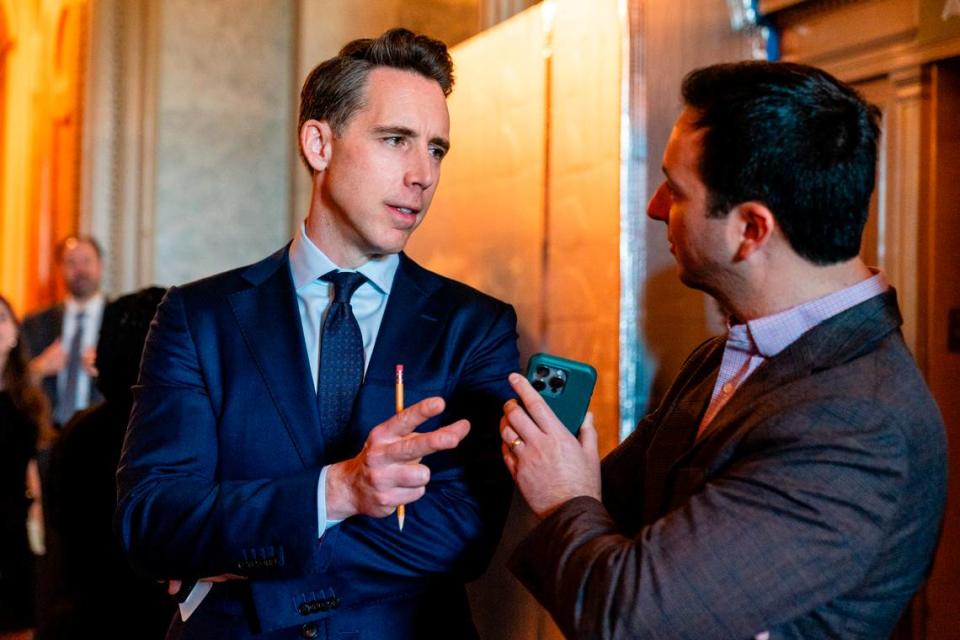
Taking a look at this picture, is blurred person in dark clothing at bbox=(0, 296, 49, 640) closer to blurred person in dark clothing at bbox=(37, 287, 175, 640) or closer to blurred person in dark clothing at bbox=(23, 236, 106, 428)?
blurred person in dark clothing at bbox=(23, 236, 106, 428)

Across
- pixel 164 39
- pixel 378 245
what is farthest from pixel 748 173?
pixel 164 39

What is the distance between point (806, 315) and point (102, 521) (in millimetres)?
1944

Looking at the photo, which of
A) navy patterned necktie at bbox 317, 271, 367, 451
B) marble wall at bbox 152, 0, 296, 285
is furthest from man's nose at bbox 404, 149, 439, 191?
marble wall at bbox 152, 0, 296, 285

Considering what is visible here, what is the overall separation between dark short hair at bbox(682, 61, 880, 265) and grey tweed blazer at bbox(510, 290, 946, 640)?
0.43 feet

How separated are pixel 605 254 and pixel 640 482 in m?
0.90

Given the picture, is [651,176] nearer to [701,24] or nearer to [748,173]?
[701,24]

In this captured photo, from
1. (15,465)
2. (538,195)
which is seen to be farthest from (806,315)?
(15,465)

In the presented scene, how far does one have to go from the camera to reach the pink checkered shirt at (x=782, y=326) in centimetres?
143

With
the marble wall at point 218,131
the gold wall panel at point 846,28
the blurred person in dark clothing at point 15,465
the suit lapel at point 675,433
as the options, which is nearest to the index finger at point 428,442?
the suit lapel at point 675,433

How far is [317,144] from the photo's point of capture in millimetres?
2006

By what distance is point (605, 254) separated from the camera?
254 cm

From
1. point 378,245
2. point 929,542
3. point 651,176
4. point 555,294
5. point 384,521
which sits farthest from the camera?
point 555,294

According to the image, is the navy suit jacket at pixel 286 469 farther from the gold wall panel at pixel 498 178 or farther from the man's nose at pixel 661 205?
the gold wall panel at pixel 498 178

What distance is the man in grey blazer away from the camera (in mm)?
1268
